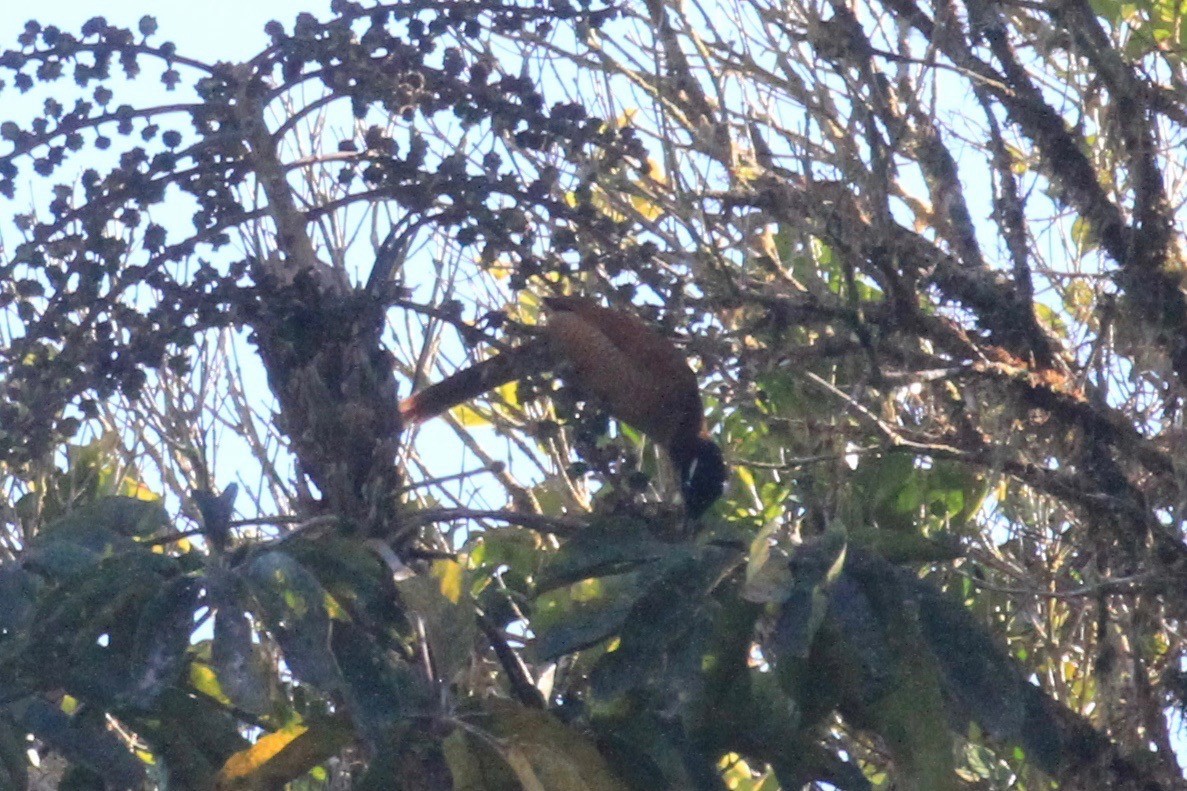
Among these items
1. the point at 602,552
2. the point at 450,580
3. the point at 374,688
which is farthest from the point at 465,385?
the point at 374,688

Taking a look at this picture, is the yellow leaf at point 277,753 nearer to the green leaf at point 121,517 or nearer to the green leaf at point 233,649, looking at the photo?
the green leaf at point 233,649

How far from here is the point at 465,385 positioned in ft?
12.4

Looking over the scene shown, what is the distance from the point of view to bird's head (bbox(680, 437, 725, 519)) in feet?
12.3

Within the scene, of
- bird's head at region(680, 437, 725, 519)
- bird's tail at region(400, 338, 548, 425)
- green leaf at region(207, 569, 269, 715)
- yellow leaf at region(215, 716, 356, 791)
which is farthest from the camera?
bird's head at region(680, 437, 725, 519)

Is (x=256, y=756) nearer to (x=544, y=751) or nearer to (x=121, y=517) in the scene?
(x=544, y=751)

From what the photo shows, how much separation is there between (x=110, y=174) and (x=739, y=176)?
4.46ft

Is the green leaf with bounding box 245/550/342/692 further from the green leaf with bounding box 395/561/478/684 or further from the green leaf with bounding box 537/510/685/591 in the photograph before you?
the green leaf with bounding box 537/510/685/591

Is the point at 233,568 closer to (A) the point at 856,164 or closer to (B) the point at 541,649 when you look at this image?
(B) the point at 541,649

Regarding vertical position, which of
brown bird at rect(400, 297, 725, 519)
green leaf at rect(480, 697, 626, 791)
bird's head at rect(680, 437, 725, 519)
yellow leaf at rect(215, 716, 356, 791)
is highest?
brown bird at rect(400, 297, 725, 519)

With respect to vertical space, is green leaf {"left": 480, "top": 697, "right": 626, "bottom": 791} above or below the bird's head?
below

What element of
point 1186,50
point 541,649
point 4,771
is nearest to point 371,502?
point 541,649

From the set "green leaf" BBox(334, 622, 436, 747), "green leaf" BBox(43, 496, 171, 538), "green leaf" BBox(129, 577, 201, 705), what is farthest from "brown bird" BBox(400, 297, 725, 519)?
"green leaf" BBox(129, 577, 201, 705)

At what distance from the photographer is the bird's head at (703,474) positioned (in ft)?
12.3

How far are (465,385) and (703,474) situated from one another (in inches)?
25.1
